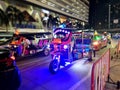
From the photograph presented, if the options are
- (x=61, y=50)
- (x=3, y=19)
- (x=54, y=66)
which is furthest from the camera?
(x=3, y=19)

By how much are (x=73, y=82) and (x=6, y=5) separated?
54.0 ft

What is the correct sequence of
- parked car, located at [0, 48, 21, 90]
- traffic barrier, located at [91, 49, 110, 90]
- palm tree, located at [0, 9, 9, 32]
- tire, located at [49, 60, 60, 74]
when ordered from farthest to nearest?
palm tree, located at [0, 9, 9, 32], tire, located at [49, 60, 60, 74], parked car, located at [0, 48, 21, 90], traffic barrier, located at [91, 49, 110, 90]

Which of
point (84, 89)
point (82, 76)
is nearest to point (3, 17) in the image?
point (82, 76)

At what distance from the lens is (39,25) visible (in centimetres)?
3061

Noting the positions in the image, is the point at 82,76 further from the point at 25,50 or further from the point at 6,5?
the point at 6,5

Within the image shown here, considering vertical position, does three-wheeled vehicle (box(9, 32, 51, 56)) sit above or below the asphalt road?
above

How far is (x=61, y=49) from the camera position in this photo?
33.4 feet

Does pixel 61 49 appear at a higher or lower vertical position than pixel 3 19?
lower

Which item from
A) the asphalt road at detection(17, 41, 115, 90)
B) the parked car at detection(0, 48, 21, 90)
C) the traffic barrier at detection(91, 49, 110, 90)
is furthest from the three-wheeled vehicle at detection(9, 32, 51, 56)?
the traffic barrier at detection(91, 49, 110, 90)

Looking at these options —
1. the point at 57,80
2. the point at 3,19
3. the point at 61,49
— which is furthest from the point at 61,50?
the point at 3,19

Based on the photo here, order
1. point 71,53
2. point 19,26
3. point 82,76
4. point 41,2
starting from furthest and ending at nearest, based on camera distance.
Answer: point 41,2, point 19,26, point 71,53, point 82,76

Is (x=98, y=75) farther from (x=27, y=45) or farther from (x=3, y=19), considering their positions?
(x=3, y=19)

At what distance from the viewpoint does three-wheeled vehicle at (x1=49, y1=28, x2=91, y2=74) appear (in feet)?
31.0

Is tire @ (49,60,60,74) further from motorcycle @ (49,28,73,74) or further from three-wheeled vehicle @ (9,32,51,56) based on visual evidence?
three-wheeled vehicle @ (9,32,51,56)
